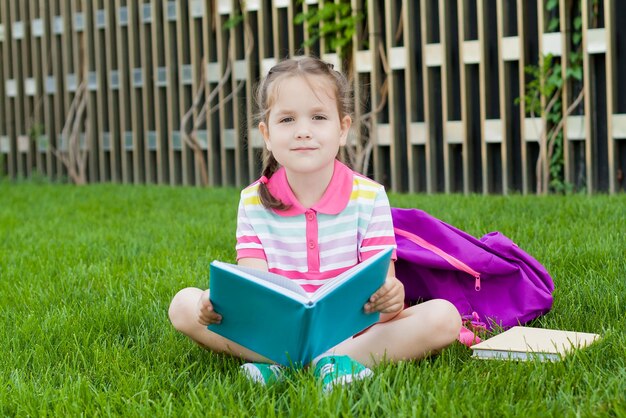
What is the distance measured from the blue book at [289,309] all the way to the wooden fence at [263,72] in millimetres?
3020

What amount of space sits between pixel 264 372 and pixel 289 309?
0.25 metres

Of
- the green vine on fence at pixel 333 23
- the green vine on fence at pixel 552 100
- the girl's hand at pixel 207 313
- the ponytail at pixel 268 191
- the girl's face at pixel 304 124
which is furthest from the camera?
the green vine on fence at pixel 333 23

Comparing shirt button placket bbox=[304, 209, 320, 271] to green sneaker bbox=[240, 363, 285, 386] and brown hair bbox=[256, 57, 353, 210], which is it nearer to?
brown hair bbox=[256, 57, 353, 210]

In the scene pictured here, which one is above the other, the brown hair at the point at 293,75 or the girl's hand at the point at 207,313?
the brown hair at the point at 293,75

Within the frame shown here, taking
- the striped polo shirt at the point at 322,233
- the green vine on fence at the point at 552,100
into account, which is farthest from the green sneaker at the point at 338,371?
the green vine on fence at the point at 552,100

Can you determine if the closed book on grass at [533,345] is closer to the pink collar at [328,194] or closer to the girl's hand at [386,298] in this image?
the girl's hand at [386,298]

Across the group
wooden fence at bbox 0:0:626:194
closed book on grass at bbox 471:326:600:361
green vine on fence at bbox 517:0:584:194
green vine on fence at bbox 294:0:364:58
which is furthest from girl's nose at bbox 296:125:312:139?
green vine on fence at bbox 294:0:364:58

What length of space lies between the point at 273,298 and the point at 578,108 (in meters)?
3.99

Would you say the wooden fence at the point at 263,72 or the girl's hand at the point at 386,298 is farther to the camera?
the wooden fence at the point at 263,72

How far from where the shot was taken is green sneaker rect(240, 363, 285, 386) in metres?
2.01

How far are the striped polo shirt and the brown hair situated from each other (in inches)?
1.5

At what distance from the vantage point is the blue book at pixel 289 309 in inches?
72.7

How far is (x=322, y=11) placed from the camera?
6.14 meters

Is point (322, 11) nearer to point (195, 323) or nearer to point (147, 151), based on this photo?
point (147, 151)
